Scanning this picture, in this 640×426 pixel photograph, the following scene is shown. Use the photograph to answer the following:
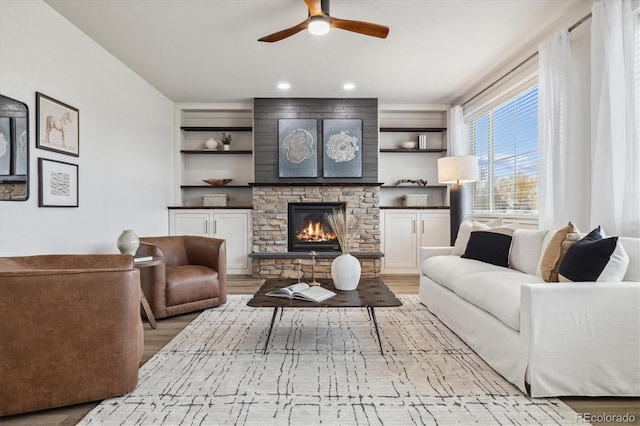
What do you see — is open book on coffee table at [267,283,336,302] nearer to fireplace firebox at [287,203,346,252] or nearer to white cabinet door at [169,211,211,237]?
fireplace firebox at [287,203,346,252]

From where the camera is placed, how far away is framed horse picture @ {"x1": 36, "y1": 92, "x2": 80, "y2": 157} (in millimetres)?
2869

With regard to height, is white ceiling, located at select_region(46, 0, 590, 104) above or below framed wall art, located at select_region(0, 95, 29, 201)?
above

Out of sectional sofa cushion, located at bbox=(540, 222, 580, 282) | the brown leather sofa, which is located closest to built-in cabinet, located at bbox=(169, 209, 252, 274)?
the brown leather sofa

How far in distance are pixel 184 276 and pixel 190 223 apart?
2.21 metres

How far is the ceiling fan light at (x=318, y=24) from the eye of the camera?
2.73 m

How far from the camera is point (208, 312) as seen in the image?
363 centimetres

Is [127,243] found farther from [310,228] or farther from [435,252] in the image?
[435,252]

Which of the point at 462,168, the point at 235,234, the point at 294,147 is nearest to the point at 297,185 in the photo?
the point at 294,147

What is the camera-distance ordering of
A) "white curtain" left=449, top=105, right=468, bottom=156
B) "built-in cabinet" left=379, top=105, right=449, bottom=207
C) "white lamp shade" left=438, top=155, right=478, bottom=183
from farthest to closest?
1. "built-in cabinet" left=379, top=105, right=449, bottom=207
2. "white curtain" left=449, top=105, right=468, bottom=156
3. "white lamp shade" left=438, top=155, right=478, bottom=183

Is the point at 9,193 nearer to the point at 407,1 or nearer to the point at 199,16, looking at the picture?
the point at 199,16

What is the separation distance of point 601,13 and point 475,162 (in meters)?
1.95

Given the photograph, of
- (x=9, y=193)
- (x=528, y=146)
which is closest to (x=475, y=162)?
(x=528, y=146)

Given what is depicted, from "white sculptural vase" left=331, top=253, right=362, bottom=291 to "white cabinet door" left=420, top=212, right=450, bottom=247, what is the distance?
10.0ft

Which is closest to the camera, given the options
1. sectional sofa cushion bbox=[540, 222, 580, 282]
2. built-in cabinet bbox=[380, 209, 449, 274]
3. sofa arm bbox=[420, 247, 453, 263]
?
sectional sofa cushion bbox=[540, 222, 580, 282]
